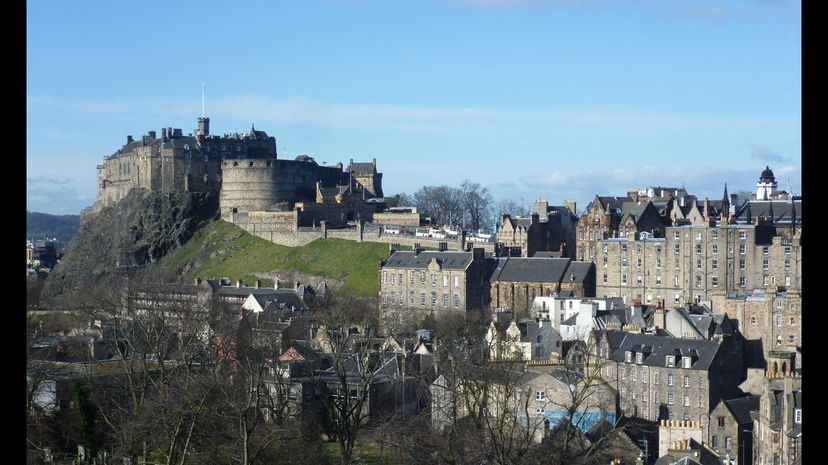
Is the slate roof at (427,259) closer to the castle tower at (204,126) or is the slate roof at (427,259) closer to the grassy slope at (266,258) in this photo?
the grassy slope at (266,258)

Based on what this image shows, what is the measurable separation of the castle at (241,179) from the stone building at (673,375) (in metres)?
49.5

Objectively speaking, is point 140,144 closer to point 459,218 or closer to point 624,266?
point 459,218

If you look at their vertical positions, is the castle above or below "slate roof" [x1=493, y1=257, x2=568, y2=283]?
above

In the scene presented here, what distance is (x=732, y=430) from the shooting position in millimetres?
43375

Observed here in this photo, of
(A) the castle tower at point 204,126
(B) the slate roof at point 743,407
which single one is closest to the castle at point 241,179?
(A) the castle tower at point 204,126

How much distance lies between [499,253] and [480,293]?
5079 mm

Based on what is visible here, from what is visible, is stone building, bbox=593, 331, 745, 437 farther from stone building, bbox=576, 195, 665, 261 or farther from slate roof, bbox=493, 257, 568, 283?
stone building, bbox=576, 195, 665, 261

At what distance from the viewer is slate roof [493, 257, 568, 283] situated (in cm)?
7156

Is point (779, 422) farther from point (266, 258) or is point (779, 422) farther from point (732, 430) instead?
point (266, 258)

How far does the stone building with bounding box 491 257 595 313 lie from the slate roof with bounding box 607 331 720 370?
1828 centimetres

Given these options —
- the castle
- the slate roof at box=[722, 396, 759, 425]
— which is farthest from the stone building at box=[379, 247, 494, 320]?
the slate roof at box=[722, 396, 759, 425]

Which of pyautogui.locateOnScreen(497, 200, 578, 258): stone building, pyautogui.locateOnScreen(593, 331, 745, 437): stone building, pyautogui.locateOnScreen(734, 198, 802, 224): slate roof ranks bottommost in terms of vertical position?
pyautogui.locateOnScreen(593, 331, 745, 437): stone building
